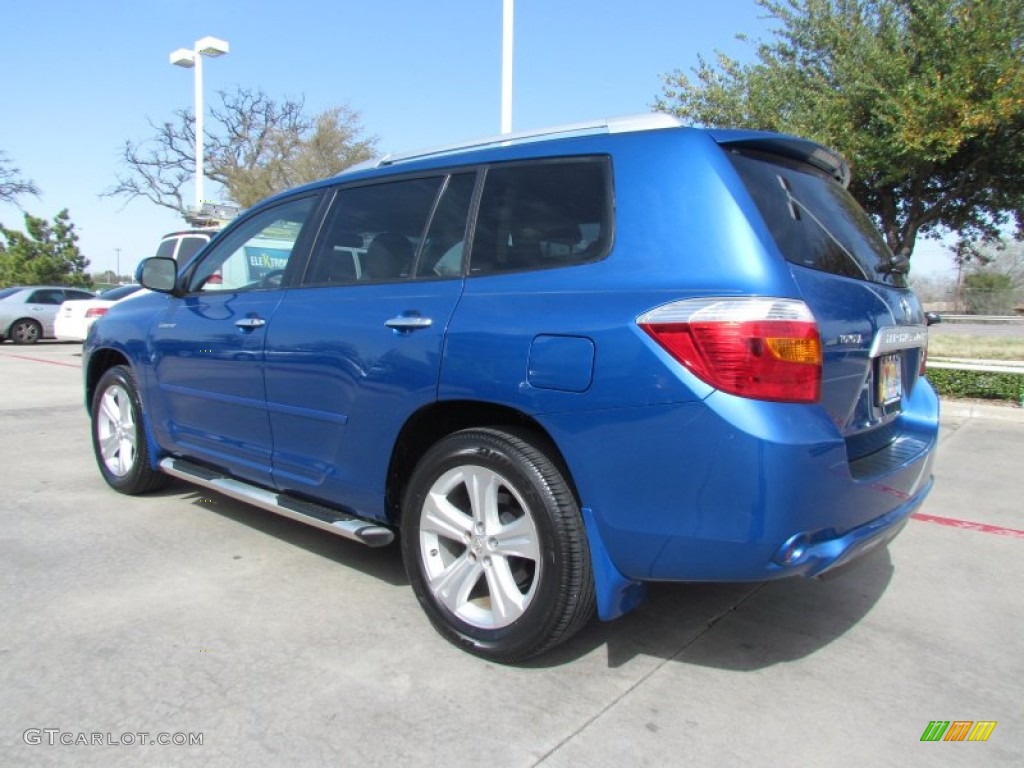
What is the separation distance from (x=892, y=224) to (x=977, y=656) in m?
10.7

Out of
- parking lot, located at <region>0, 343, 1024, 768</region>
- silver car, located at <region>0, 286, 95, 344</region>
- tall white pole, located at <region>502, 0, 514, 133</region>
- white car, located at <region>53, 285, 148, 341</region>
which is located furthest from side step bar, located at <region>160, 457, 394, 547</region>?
silver car, located at <region>0, 286, 95, 344</region>

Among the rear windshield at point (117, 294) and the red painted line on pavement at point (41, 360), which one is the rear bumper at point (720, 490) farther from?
the rear windshield at point (117, 294)

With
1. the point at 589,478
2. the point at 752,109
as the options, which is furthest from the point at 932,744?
the point at 752,109

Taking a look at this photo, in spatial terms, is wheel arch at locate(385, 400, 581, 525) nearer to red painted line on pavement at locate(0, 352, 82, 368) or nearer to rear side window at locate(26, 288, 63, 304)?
red painted line on pavement at locate(0, 352, 82, 368)

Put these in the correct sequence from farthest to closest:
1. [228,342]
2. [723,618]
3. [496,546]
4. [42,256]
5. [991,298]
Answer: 1. [991,298]
2. [42,256]
3. [228,342]
4. [723,618]
5. [496,546]

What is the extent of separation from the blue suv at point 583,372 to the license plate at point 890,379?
0.06 ft

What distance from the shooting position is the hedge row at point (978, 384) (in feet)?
29.7

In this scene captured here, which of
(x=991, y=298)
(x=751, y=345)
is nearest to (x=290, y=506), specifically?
(x=751, y=345)

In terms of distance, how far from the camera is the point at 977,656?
290cm

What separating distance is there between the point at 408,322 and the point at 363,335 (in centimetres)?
26

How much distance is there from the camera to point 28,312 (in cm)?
1827

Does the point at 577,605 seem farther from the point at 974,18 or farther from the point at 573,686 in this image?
the point at 974,18

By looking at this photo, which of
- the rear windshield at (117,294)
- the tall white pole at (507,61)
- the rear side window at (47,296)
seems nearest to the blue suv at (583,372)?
the tall white pole at (507,61)

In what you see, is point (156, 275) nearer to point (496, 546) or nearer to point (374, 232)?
point (374, 232)
